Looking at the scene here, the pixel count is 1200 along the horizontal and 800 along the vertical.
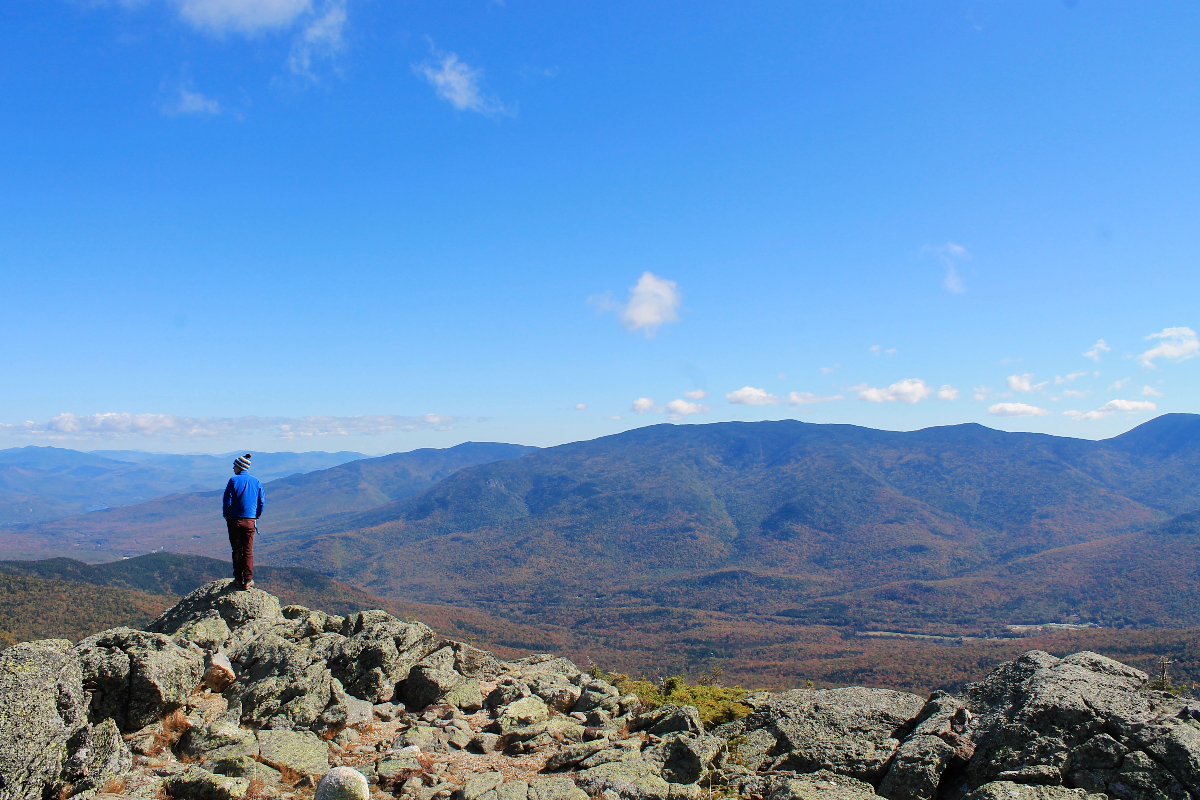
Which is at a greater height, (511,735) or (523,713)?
(511,735)

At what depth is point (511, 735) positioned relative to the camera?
479 inches

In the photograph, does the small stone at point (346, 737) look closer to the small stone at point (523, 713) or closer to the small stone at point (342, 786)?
the small stone at point (523, 713)

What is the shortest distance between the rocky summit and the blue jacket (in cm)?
329

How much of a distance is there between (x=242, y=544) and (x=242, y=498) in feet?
4.93

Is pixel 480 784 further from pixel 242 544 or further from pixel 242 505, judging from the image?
pixel 242 544

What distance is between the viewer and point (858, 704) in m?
12.3

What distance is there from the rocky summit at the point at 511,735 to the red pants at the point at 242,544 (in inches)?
114

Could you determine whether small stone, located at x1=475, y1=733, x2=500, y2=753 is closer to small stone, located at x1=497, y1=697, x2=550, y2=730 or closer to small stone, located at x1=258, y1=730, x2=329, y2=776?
small stone, located at x1=497, y1=697, x2=550, y2=730

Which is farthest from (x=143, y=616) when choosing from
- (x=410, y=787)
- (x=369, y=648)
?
(x=410, y=787)

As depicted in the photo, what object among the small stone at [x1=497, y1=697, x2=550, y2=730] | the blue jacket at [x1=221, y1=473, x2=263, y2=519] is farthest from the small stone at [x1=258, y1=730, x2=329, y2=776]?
the blue jacket at [x1=221, y1=473, x2=263, y2=519]

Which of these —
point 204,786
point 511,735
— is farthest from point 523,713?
point 204,786

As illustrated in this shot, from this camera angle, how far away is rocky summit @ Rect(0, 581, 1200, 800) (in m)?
8.47

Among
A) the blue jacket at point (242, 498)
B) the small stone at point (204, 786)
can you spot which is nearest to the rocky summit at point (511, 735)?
the small stone at point (204, 786)

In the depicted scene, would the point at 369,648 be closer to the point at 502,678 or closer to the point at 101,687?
the point at 502,678
